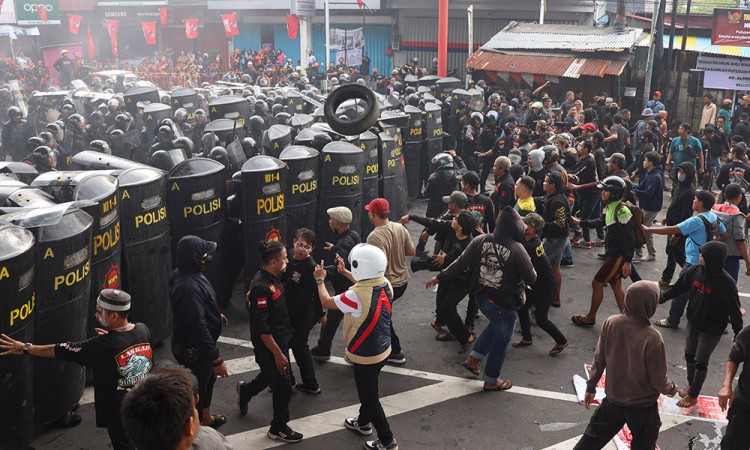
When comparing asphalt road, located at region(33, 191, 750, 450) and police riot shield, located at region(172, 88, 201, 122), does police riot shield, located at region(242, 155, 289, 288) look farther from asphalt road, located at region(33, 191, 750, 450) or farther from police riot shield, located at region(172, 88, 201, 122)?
police riot shield, located at region(172, 88, 201, 122)

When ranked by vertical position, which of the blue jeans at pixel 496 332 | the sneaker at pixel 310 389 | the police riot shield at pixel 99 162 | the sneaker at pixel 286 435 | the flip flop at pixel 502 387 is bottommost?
the flip flop at pixel 502 387

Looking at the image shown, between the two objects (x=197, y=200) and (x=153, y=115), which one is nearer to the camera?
(x=197, y=200)

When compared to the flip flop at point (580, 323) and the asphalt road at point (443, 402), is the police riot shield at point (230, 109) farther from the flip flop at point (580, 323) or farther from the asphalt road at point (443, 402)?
the flip flop at point (580, 323)

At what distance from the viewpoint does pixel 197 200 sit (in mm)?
7910

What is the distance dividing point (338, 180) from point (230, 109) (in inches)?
250

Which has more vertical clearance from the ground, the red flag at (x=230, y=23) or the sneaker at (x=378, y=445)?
the red flag at (x=230, y=23)

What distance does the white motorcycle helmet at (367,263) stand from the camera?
5.50 m

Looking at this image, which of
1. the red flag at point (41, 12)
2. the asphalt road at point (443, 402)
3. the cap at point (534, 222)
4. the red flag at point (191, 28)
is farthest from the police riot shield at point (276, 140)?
the red flag at point (41, 12)

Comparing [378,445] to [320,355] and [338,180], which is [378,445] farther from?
[338,180]

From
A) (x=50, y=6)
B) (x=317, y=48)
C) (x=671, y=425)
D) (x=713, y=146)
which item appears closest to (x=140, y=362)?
(x=671, y=425)

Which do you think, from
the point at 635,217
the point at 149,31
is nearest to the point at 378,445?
the point at 635,217

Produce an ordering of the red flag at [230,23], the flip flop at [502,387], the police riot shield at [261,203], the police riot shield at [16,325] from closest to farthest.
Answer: the police riot shield at [16,325]
the flip flop at [502,387]
the police riot shield at [261,203]
the red flag at [230,23]

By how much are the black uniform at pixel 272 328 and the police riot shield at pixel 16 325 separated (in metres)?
1.58

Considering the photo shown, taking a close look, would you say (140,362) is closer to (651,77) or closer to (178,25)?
(651,77)
